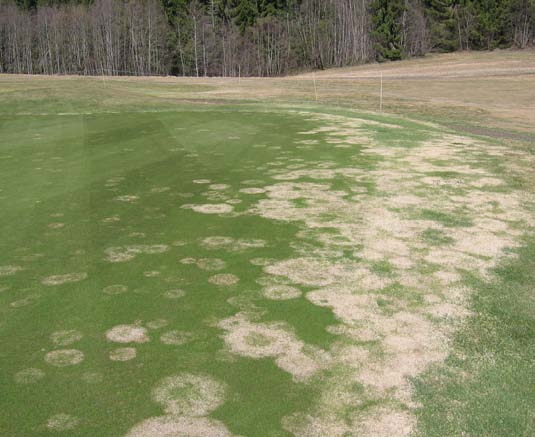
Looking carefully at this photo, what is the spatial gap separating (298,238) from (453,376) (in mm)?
3011

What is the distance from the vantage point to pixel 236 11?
284 feet

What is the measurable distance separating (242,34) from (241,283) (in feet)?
273

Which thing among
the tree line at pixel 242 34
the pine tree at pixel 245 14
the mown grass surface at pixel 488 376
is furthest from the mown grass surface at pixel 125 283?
the pine tree at pixel 245 14

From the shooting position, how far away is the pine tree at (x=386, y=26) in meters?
75.7

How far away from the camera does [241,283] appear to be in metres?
5.56

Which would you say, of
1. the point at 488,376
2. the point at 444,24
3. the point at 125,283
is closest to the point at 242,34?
the point at 444,24

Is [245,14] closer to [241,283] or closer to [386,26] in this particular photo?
[386,26]

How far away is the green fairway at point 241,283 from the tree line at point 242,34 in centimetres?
6846

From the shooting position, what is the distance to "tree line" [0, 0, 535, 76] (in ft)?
249

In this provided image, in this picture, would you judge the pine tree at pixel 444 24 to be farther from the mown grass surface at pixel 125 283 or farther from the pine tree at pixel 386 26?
the mown grass surface at pixel 125 283

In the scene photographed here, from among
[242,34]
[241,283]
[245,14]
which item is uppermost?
[245,14]

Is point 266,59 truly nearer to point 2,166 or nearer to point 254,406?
point 2,166

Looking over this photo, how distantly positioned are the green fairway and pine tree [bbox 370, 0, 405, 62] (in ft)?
223

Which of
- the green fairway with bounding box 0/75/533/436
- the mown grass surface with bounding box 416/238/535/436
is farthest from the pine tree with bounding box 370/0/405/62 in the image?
the mown grass surface with bounding box 416/238/535/436
